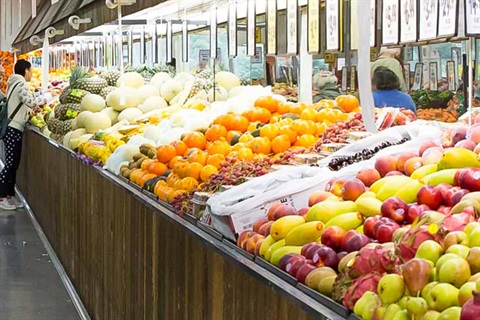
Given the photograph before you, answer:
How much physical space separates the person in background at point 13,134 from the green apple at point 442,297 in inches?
372

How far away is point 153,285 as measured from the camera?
4.07 meters

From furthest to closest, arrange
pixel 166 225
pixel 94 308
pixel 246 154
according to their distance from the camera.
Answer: pixel 94 308 < pixel 246 154 < pixel 166 225

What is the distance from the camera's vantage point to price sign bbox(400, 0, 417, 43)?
3206 millimetres

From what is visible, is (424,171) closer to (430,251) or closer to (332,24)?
(430,251)

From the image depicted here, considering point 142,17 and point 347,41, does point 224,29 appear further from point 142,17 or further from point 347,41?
point 347,41

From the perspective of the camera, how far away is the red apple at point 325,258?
248 cm

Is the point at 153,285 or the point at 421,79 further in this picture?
the point at 421,79

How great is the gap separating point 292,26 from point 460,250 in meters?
2.56

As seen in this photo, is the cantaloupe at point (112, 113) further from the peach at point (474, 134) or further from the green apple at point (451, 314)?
the green apple at point (451, 314)

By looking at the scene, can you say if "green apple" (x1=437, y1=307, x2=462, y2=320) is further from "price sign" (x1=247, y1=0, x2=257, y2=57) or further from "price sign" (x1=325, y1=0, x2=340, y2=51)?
"price sign" (x1=247, y1=0, x2=257, y2=57)

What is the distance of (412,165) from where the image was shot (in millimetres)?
2951

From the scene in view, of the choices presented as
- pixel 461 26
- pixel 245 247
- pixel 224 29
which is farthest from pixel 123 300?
pixel 224 29

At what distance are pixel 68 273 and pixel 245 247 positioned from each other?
4445mm

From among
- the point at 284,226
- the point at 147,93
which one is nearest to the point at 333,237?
the point at 284,226
